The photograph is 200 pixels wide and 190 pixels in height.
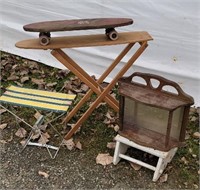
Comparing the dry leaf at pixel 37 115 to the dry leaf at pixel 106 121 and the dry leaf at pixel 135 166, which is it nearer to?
the dry leaf at pixel 106 121

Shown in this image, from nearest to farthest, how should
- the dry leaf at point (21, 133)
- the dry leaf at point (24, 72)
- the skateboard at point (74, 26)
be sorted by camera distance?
the skateboard at point (74, 26) < the dry leaf at point (21, 133) < the dry leaf at point (24, 72)

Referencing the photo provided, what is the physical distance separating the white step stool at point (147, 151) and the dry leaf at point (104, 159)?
0.19ft

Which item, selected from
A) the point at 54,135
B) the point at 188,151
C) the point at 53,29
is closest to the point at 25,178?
the point at 54,135

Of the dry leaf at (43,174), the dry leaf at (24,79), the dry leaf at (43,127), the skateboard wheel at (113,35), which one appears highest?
the skateboard wheel at (113,35)

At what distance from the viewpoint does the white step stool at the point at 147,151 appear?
2.36 metres

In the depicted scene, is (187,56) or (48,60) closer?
(187,56)

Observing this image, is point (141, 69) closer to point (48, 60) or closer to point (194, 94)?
point (194, 94)

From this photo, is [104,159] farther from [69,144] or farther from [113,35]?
[113,35]

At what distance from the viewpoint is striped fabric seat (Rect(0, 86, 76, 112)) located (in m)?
2.54

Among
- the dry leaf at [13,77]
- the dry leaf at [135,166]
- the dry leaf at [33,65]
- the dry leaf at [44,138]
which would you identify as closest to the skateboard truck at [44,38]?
the dry leaf at [44,138]

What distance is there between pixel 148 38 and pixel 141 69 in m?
1.02

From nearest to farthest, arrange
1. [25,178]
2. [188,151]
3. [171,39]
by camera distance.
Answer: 1. [25,178]
2. [188,151]
3. [171,39]

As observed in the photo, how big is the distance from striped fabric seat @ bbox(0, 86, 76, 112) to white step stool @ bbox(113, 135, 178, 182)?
1.56 feet

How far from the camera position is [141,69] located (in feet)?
11.4
